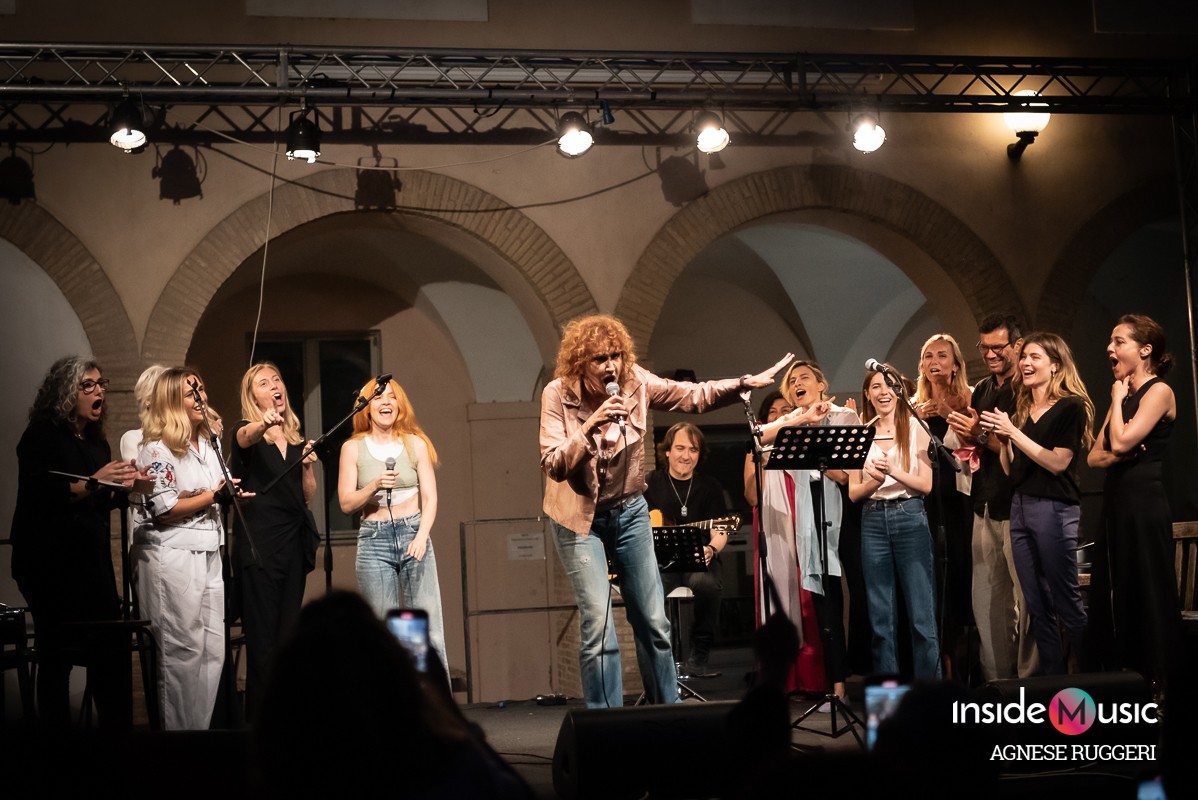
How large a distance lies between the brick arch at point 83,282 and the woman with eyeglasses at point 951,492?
17.7ft

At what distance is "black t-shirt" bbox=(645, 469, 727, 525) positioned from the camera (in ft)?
29.7

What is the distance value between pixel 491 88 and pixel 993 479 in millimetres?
4287

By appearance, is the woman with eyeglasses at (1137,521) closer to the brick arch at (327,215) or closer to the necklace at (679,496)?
the necklace at (679,496)

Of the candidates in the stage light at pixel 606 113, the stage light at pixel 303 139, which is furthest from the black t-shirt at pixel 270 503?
the stage light at pixel 606 113

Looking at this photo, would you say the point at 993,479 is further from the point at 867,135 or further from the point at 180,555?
the point at 180,555

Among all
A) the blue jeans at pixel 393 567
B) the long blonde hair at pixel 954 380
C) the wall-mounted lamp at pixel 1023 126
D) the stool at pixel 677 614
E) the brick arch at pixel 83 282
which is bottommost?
the stool at pixel 677 614

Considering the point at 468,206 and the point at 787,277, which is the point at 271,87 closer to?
the point at 468,206

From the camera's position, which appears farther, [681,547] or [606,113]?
[606,113]

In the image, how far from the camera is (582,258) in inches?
371

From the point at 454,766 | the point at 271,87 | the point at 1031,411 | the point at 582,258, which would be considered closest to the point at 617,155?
the point at 582,258

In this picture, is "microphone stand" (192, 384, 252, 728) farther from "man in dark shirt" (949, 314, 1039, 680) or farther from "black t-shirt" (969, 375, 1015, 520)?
"black t-shirt" (969, 375, 1015, 520)

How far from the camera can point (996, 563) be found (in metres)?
6.99

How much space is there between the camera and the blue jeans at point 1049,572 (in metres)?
6.12

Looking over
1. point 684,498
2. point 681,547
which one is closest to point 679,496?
point 684,498
